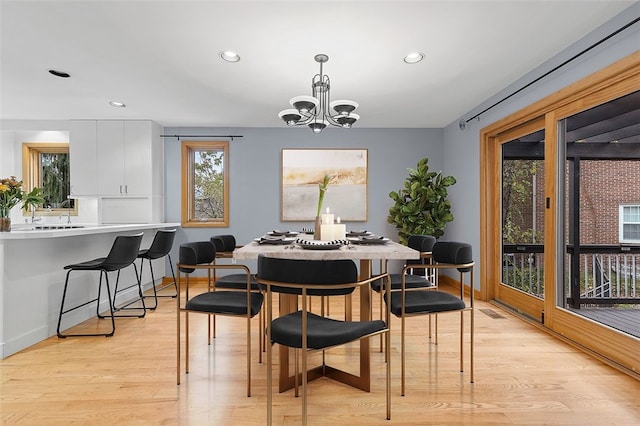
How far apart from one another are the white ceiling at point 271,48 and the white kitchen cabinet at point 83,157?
0.66m

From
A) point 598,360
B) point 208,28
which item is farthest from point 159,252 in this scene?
point 598,360

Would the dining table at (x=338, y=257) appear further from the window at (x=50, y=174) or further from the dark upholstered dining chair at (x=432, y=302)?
the window at (x=50, y=174)

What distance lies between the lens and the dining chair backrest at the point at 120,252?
10.3 ft

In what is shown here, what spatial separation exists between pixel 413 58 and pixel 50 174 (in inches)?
229

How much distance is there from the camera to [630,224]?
8.89 ft

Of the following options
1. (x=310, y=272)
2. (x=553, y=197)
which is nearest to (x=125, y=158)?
(x=310, y=272)

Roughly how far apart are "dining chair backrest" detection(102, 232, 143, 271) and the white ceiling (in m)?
1.62

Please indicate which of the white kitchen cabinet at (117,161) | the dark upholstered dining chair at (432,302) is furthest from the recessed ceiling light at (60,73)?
the dark upholstered dining chair at (432,302)

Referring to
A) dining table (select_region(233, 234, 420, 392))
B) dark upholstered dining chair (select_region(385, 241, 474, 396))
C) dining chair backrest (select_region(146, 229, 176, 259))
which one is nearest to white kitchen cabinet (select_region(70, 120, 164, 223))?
dining chair backrest (select_region(146, 229, 176, 259))

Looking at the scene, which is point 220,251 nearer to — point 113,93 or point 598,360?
point 113,93

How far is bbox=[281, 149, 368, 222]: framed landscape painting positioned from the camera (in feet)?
17.6

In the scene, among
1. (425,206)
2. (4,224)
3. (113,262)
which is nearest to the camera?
(4,224)

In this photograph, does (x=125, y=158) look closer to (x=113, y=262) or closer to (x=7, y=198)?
(x=7, y=198)

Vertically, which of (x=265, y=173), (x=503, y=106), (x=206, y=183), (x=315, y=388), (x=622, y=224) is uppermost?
(x=503, y=106)
